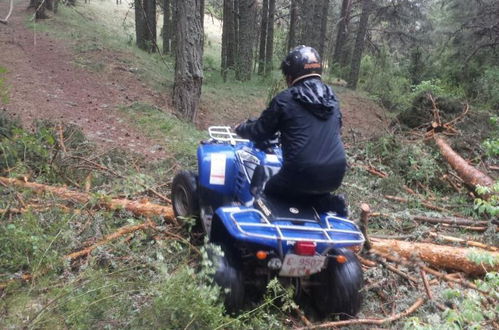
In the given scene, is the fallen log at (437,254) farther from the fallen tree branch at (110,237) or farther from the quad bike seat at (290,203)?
the fallen tree branch at (110,237)

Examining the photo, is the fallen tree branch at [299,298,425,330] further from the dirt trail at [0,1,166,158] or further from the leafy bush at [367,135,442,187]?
the dirt trail at [0,1,166,158]

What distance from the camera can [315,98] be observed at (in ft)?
12.0

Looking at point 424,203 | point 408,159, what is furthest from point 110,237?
point 408,159

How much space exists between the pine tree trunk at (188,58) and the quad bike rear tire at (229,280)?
7686mm

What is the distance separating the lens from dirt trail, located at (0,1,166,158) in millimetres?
8742

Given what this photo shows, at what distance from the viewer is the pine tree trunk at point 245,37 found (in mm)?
16891

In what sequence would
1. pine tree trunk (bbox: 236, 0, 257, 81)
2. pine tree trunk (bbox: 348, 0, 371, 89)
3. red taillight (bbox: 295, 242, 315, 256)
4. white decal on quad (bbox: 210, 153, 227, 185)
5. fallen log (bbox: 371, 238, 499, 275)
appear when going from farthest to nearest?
pine tree trunk (bbox: 348, 0, 371, 89), pine tree trunk (bbox: 236, 0, 257, 81), fallen log (bbox: 371, 238, 499, 275), white decal on quad (bbox: 210, 153, 227, 185), red taillight (bbox: 295, 242, 315, 256)

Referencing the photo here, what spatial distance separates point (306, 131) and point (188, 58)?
25.2 feet

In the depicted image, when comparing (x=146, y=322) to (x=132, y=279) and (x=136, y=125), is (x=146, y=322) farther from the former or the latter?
(x=136, y=125)

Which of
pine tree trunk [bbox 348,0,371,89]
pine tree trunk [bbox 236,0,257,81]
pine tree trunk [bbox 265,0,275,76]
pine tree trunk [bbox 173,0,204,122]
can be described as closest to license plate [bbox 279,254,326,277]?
pine tree trunk [bbox 173,0,204,122]

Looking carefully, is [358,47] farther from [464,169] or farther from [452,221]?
[452,221]

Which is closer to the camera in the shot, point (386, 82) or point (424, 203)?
point (424, 203)

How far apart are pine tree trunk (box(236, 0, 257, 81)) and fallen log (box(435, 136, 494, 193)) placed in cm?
975

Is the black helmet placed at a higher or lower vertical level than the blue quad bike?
higher
